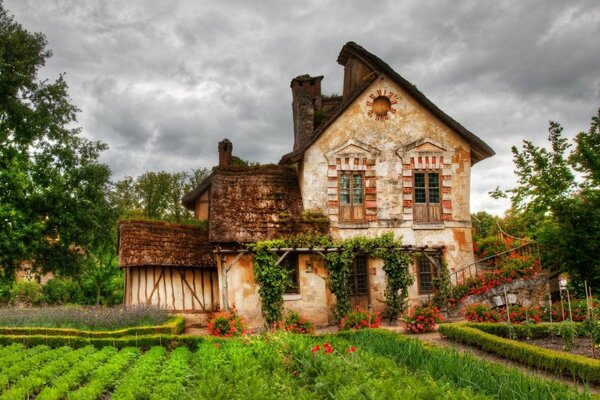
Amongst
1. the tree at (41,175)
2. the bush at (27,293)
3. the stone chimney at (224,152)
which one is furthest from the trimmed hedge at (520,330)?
the bush at (27,293)

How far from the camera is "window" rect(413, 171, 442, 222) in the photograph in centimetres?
2027

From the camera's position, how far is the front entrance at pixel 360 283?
19.3 metres

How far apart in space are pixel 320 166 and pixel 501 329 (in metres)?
9.11

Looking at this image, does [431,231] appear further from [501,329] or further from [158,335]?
[158,335]

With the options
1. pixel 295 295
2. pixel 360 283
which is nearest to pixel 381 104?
pixel 360 283

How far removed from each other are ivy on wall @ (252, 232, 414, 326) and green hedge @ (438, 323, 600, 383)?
3.80 metres

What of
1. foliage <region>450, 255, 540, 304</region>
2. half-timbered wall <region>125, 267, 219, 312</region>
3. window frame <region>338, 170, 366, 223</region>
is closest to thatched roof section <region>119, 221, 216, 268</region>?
half-timbered wall <region>125, 267, 219, 312</region>

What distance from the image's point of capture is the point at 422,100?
20.6 metres

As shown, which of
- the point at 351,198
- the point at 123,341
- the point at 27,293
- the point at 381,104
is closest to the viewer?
the point at 123,341

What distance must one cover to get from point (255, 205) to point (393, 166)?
5.57 metres

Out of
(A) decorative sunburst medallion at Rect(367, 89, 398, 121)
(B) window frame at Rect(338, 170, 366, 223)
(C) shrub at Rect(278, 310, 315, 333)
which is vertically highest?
(A) decorative sunburst medallion at Rect(367, 89, 398, 121)

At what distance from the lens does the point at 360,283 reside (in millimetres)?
19547

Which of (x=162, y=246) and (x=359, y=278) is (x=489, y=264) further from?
(x=162, y=246)

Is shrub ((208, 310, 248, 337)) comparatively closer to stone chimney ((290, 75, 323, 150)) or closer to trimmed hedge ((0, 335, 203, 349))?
trimmed hedge ((0, 335, 203, 349))
